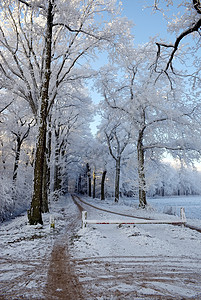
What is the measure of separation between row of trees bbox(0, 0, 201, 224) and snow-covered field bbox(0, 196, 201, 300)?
3356 mm

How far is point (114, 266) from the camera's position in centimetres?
374

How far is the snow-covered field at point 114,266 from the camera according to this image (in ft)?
8.82

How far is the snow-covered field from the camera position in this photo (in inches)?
106

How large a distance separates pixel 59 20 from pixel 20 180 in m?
16.1

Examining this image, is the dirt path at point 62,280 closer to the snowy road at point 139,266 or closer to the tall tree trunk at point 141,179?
the snowy road at point 139,266

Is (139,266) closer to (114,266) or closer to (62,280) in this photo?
(114,266)

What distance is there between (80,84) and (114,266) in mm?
10725

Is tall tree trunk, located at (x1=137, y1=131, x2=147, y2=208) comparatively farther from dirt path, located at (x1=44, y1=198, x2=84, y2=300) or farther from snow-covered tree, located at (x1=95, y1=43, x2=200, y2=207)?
dirt path, located at (x1=44, y1=198, x2=84, y2=300)

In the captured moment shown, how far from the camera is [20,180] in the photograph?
19562 millimetres

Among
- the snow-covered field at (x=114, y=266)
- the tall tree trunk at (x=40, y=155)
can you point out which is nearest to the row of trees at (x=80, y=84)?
the tall tree trunk at (x=40, y=155)

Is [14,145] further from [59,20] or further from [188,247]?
[188,247]

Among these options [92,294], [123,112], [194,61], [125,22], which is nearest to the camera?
[92,294]

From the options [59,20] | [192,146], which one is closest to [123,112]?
[192,146]

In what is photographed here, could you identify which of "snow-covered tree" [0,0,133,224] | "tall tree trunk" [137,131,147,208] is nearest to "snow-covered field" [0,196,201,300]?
"snow-covered tree" [0,0,133,224]
